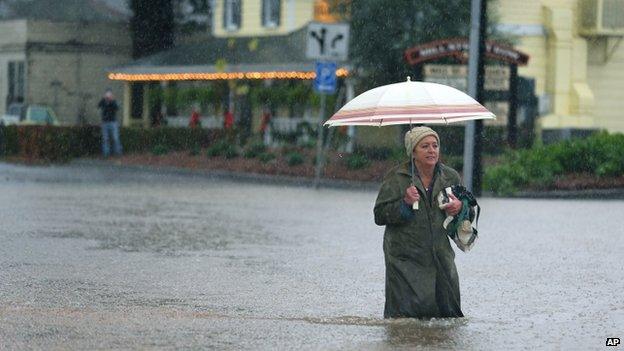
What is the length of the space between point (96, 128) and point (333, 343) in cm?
3505

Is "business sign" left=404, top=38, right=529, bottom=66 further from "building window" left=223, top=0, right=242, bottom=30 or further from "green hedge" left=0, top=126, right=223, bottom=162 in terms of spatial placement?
"building window" left=223, top=0, right=242, bottom=30

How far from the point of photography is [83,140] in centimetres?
4369

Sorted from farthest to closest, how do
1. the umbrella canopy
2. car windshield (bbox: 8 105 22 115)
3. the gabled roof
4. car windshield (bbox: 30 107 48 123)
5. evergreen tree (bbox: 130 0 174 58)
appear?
evergreen tree (bbox: 130 0 174 58)
car windshield (bbox: 8 105 22 115)
car windshield (bbox: 30 107 48 123)
the gabled roof
the umbrella canopy

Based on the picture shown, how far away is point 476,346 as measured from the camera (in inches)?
371

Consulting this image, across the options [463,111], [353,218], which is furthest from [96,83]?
[463,111]

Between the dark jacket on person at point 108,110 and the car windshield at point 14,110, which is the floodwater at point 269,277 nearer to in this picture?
the dark jacket on person at point 108,110

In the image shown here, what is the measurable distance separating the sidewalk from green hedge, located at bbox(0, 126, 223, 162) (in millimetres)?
846

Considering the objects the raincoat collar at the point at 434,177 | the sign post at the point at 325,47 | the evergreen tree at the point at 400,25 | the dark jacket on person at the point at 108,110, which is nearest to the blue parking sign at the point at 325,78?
the sign post at the point at 325,47

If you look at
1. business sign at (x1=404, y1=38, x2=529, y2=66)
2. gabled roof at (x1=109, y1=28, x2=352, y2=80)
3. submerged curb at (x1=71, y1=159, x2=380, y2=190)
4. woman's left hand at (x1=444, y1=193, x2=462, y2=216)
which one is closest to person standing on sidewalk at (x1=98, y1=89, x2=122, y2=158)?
submerged curb at (x1=71, y1=159, x2=380, y2=190)

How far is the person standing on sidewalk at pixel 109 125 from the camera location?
42.9 meters

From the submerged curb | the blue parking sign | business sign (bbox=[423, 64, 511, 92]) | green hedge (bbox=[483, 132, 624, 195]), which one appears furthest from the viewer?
business sign (bbox=[423, 64, 511, 92])

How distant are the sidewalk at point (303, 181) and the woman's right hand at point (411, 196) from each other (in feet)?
59.1

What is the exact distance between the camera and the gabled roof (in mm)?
44494

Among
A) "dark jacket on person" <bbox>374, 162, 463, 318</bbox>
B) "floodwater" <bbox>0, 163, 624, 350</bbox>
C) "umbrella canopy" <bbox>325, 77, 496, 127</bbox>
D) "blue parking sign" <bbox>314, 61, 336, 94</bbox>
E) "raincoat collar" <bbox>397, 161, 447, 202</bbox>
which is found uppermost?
"blue parking sign" <bbox>314, 61, 336, 94</bbox>
